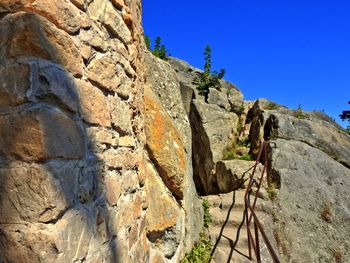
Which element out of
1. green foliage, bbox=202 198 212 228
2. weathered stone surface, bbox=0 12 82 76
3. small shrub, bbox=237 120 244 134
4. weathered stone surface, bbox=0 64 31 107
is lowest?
green foliage, bbox=202 198 212 228

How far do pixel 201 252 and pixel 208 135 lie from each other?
13.6 ft

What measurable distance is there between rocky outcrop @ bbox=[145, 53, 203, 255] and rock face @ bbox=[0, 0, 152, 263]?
127 cm

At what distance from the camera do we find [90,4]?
2.04 metres

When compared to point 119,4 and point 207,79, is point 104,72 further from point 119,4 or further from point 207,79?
point 207,79

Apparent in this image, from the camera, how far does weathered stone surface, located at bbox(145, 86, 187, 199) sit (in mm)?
3592

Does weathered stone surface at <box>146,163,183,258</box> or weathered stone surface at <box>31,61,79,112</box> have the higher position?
weathered stone surface at <box>31,61,79,112</box>


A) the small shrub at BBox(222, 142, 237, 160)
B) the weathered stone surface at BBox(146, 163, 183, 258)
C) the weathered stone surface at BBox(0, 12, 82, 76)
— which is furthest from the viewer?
the small shrub at BBox(222, 142, 237, 160)

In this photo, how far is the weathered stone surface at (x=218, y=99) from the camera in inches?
360

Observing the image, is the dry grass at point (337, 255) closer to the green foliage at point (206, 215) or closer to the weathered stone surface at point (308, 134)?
the green foliage at point (206, 215)

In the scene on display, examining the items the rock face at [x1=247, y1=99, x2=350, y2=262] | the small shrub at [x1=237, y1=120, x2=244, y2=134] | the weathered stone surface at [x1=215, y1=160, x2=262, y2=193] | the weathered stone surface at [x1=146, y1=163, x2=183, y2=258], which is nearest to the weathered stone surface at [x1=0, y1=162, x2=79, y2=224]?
the weathered stone surface at [x1=146, y1=163, x2=183, y2=258]

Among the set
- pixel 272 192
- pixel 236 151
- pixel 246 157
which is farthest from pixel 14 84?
pixel 236 151

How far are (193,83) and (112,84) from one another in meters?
7.72

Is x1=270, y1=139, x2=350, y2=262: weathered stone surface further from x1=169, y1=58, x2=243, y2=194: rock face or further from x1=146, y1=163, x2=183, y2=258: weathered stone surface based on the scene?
x1=146, y1=163, x2=183, y2=258: weathered stone surface

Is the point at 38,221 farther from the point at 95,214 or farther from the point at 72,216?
the point at 95,214
